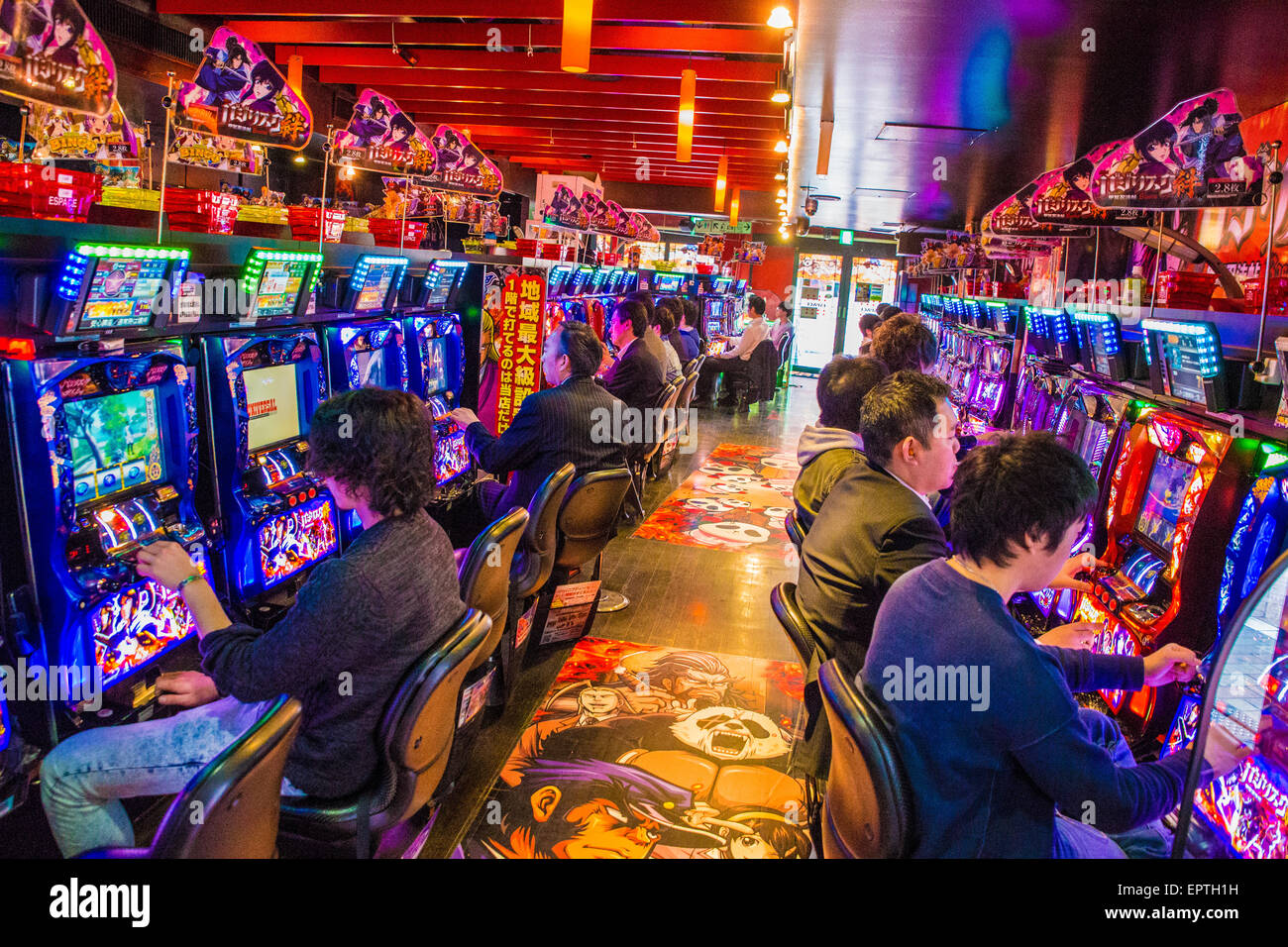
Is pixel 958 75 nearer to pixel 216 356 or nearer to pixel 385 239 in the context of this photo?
pixel 385 239

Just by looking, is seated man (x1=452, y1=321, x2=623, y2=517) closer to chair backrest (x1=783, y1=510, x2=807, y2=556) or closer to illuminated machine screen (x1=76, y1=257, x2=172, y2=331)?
chair backrest (x1=783, y1=510, x2=807, y2=556)

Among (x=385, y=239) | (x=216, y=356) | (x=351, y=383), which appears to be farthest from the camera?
(x=385, y=239)

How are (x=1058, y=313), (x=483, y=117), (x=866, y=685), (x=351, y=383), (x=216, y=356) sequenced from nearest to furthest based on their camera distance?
(x=866, y=685) < (x=216, y=356) < (x=351, y=383) < (x=1058, y=313) < (x=483, y=117)

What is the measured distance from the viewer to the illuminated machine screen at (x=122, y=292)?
2645mm

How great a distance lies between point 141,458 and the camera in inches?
116

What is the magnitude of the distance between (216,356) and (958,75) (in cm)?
425

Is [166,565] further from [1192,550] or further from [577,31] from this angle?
[1192,550]

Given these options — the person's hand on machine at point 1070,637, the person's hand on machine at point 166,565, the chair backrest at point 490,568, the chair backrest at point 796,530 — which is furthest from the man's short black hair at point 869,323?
the person's hand on machine at point 166,565

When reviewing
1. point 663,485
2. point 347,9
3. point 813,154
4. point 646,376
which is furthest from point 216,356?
point 813,154

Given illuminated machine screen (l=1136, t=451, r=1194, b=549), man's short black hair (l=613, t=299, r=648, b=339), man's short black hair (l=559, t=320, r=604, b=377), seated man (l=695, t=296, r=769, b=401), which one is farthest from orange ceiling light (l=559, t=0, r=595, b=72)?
seated man (l=695, t=296, r=769, b=401)

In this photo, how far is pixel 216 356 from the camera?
3.34 metres

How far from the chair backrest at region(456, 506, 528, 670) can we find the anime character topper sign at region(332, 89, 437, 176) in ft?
10.4

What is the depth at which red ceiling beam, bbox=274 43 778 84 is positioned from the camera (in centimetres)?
694

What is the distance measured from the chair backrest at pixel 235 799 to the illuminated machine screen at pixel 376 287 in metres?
3.34
